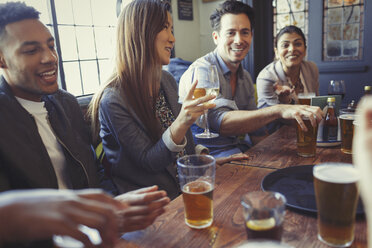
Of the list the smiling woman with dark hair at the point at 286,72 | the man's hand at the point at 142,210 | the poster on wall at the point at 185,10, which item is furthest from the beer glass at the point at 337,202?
the poster on wall at the point at 185,10

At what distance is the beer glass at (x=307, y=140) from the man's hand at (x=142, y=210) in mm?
736

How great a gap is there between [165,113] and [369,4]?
134 inches

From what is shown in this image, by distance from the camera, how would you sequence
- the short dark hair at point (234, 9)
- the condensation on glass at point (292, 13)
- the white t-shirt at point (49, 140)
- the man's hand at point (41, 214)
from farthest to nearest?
Answer: the condensation on glass at point (292, 13), the short dark hair at point (234, 9), the white t-shirt at point (49, 140), the man's hand at point (41, 214)

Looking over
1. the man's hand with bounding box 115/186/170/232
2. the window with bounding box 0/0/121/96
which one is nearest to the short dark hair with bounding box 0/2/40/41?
the man's hand with bounding box 115/186/170/232

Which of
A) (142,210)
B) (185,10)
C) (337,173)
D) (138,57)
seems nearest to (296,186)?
(337,173)

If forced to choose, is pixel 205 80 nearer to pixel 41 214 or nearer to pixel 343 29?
pixel 41 214

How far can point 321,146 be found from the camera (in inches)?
57.6

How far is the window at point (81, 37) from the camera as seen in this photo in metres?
2.88

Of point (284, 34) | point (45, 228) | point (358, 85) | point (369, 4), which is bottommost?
point (358, 85)

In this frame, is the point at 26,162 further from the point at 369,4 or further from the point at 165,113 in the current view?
the point at 369,4

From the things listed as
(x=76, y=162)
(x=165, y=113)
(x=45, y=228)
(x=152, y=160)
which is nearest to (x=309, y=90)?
(x=165, y=113)

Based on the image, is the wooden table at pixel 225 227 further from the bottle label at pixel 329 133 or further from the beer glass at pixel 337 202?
the bottle label at pixel 329 133

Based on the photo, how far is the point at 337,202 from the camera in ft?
2.10

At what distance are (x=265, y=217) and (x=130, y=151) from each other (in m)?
0.90
